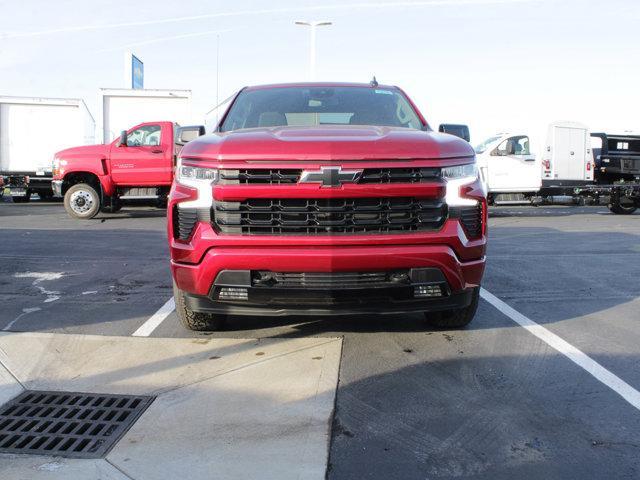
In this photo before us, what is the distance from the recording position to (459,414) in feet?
11.0

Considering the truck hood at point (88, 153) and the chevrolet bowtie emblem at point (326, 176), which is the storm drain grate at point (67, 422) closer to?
the chevrolet bowtie emblem at point (326, 176)

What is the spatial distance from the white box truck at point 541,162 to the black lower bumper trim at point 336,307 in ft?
43.9

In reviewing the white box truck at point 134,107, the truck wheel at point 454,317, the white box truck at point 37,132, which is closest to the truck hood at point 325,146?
the truck wheel at point 454,317

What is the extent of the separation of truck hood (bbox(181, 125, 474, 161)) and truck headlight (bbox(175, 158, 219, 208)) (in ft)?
0.29

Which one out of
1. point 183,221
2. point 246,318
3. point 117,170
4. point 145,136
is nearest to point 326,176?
point 183,221

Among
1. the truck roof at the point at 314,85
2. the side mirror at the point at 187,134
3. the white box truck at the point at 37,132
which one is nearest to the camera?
the side mirror at the point at 187,134

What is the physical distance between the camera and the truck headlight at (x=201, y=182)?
3.96 m

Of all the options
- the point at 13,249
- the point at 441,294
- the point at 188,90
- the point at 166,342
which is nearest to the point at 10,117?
the point at 188,90

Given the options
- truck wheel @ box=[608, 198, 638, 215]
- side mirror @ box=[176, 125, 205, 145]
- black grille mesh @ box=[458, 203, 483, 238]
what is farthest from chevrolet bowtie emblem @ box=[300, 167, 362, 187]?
truck wheel @ box=[608, 198, 638, 215]

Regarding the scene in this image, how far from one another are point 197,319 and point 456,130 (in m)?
2.80

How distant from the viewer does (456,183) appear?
4031 mm

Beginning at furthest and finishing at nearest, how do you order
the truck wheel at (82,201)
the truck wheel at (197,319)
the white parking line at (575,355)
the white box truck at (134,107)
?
the white box truck at (134,107) < the truck wheel at (82,201) < the truck wheel at (197,319) < the white parking line at (575,355)

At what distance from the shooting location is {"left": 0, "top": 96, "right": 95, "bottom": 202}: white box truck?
19016mm

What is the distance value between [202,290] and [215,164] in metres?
0.79
